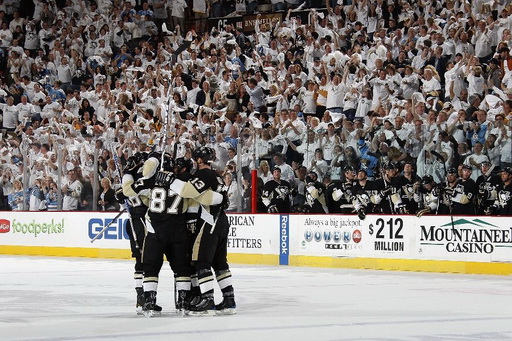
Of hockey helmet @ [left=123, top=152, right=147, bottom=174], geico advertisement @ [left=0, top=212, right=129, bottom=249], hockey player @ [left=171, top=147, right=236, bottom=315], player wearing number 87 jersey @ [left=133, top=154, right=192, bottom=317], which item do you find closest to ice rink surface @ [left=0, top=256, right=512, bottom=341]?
hockey player @ [left=171, top=147, right=236, bottom=315]

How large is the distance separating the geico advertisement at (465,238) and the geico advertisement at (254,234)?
2.86 meters

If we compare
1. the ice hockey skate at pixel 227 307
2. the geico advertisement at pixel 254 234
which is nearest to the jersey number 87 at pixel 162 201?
the ice hockey skate at pixel 227 307

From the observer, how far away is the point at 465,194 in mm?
16359

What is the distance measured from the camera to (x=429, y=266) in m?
17.0

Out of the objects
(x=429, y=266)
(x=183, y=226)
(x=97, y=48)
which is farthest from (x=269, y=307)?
(x=97, y=48)

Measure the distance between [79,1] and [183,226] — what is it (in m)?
20.4

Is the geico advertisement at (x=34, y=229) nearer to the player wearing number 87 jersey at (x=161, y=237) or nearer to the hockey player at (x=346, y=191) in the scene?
the hockey player at (x=346, y=191)

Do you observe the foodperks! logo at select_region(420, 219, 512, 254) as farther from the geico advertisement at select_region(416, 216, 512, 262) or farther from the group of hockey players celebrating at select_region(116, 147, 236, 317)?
the group of hockey players celebrating at select_region(116, 147, 236, 317)

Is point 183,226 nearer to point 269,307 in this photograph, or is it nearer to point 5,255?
point 269,307

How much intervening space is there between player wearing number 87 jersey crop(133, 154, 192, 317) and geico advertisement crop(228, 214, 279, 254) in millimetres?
8409

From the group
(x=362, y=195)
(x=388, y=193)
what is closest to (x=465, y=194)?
(x=388, y=193)

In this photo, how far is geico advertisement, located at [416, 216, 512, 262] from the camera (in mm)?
16266

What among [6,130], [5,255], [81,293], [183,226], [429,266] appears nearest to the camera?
[183,226]

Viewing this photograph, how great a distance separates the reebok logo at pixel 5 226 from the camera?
22.0 metres
